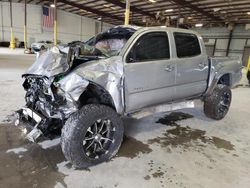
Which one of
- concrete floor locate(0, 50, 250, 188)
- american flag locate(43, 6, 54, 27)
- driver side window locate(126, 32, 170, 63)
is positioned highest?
american flag locate(43, 6, 54, 27)

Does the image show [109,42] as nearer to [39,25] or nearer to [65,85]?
[65,85]

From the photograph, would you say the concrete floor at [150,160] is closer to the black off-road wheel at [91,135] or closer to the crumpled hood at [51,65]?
the black off-road wheel at [91,135]

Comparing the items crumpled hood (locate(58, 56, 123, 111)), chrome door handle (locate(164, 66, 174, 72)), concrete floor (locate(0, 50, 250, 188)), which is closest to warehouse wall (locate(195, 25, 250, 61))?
concrete floor (locate(0, 50, 250, 188))

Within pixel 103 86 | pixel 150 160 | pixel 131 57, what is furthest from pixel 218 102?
pixel 103 86

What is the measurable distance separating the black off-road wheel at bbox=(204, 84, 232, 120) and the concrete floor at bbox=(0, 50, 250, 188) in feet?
0.77

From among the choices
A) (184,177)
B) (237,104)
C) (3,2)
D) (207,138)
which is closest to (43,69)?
(184,177)

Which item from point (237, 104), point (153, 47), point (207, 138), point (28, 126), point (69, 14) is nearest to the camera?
point (28, 126)

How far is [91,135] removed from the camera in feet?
8.30

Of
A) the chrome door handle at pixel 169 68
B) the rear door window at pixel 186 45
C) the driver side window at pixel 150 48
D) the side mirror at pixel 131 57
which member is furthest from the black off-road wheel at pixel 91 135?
the rear door window at pixel 186 45

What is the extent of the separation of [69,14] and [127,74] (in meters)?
30.2

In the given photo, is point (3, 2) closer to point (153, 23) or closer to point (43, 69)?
point (153, 23)

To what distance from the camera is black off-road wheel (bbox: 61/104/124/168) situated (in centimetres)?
231

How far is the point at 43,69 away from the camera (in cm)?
247

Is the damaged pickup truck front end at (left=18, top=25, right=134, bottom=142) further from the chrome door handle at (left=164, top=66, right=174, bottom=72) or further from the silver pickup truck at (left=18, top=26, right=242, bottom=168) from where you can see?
the chrome door handle at (left=164, top=66, right=174, bottom=72)
